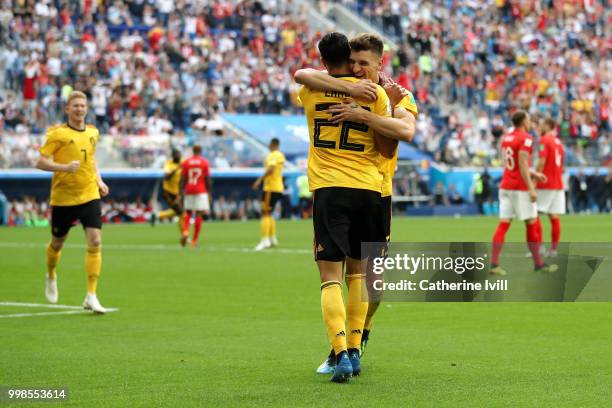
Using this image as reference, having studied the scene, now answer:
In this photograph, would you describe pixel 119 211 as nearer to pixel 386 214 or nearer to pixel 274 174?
pixel 274 174

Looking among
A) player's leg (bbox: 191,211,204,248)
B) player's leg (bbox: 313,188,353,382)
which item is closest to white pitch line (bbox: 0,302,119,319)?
player's leg (bbox: 313,188,353,382)

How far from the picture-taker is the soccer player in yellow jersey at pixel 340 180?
7.94 meters

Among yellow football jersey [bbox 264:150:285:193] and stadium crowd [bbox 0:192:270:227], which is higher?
yellow football jersey [bbox 264:150:285:193]

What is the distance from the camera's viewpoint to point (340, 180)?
8016 mm

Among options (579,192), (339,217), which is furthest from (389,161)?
(579,192)

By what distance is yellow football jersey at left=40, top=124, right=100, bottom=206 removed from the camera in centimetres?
1315

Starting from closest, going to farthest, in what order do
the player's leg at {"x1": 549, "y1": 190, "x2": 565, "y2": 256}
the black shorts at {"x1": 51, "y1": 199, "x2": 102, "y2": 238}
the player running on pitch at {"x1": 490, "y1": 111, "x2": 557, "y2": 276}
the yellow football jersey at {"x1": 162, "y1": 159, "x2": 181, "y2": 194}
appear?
the black shorts at {"x1": 51, "y1": 199, "x2": 102, "y2": 238}
the player running on pitch at {"x1": 490, "y1": 111, "x2": 557, "y2": 276}
the player's leg at {"x1": 549, "y1": 190, "x2": 565, "y2": 256}
the yellow football jersey at {"x1": 162, "y1": 159, "x2": 181, "y2": 194}

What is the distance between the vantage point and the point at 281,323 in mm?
11750

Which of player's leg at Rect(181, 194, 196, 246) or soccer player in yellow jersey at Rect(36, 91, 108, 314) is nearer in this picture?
soccer player in yellow jersey at Rect(36, 91, 108, 314)

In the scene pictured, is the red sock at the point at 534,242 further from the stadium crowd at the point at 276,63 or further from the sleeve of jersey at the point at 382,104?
the stadium crowd at the point at 276,63

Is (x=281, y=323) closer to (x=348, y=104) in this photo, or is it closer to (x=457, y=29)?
(x=348, y=104)

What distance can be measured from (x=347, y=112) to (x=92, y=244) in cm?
581

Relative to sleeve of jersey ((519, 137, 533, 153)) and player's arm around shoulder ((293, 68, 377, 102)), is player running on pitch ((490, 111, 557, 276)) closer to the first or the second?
sleeve of jersey ((519, 137, 533, 153))

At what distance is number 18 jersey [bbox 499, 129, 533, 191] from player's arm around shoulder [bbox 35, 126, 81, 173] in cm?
691
